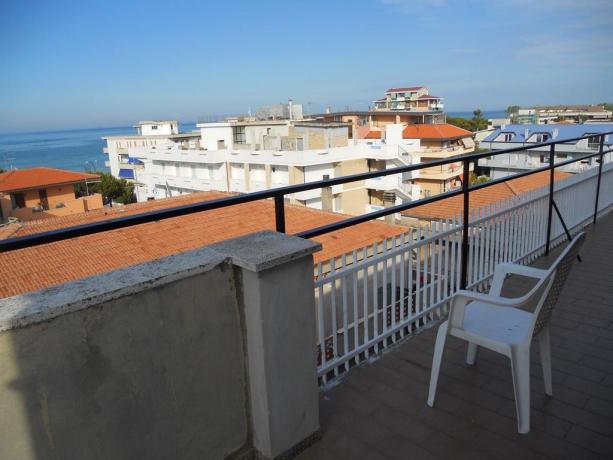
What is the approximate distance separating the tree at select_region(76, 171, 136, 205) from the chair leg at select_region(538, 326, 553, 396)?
5466 centimetres

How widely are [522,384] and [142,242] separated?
44.7ft

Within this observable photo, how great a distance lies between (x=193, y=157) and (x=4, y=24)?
465ft

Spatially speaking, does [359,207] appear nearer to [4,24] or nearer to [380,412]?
[380,412]

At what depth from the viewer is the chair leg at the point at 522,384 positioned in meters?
2.42

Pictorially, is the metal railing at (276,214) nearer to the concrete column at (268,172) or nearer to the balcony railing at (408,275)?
the balcony railing at (408,275)

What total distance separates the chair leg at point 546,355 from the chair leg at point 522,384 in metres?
0.37

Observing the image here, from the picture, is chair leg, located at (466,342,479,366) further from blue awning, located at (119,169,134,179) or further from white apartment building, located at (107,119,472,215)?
blue awning, located at (119,169,134,179)

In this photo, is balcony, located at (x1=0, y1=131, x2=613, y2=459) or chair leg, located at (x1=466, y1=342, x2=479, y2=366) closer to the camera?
balcony, located at (x1=0, y1=131, x2=613, y2=459)

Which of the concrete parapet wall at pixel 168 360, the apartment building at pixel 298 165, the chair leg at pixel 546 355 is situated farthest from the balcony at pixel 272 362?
the apartment building at pixel 298 165

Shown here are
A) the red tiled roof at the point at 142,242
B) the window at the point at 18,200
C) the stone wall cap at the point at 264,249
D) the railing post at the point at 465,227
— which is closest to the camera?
the stone wall cap at the point at 264,249

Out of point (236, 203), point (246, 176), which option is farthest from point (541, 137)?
point (236, 203)

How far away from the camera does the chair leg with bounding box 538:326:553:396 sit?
108 inches

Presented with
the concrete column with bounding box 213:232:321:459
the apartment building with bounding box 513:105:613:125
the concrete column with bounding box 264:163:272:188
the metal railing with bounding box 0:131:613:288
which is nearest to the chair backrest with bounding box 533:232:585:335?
the metal railing with bounding box 0:131:613:288

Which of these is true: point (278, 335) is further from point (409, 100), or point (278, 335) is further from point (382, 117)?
point (409, 100)
